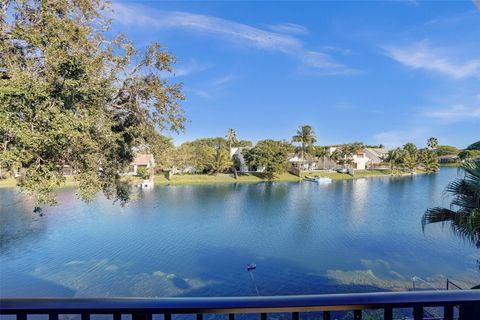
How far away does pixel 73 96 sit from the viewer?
4613mm

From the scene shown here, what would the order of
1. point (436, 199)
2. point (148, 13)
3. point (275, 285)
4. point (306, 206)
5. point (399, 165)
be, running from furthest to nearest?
point (399, 165), point (436, 199), point (306, 206), point (275, 285), point (148, 13)

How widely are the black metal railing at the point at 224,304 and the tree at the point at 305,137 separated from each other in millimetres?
56535

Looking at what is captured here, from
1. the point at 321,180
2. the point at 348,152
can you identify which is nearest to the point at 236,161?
the point at 321,180

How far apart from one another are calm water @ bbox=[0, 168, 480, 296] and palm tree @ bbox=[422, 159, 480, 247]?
6.18 m

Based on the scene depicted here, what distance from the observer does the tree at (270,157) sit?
47.4 meters

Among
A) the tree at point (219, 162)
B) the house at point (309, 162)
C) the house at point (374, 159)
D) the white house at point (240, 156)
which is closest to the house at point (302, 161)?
the house at point (309, 162)

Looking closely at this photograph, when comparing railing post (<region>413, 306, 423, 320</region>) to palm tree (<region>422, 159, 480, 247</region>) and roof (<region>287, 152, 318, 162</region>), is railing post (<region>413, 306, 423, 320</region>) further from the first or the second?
roof (<region>287, 152, 318, 162</region>)

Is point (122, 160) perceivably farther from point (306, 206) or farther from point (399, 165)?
point (399, 165)

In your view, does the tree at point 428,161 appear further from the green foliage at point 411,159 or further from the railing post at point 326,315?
the railing post at point 326,315

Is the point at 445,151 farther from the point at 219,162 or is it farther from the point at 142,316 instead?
the point at 142,316

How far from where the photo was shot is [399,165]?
59656 mm

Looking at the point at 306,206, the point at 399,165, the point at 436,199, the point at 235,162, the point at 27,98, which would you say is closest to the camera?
the point at 27,98

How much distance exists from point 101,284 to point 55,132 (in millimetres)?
9205

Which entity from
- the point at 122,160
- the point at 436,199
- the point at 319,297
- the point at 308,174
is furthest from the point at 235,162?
Answer: the point at 319,297
